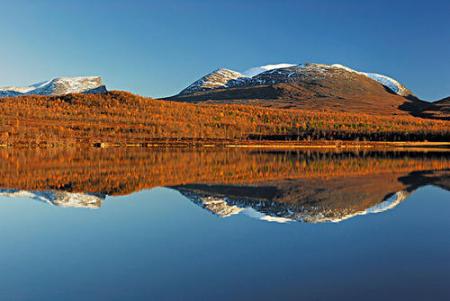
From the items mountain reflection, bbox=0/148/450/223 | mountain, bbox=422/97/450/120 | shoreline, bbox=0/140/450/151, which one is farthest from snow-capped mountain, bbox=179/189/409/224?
mountain, bbox=422/97/450/120

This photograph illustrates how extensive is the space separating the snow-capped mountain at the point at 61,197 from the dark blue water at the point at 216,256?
1.26 metres

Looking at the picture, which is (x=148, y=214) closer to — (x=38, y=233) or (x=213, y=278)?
(x=38, y=233)

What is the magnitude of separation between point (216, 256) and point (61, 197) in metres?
9.43

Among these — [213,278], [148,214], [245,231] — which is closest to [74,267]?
[213,278]

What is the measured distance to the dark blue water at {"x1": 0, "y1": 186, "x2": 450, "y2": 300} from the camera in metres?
7.06

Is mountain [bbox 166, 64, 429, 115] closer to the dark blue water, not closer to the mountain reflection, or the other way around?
the mountain reflection

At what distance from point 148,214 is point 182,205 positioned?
69.7 inches

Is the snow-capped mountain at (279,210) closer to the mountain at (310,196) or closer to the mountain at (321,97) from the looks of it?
the mountain at (310,196)

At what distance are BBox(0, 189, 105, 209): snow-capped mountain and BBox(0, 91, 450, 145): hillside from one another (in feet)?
202

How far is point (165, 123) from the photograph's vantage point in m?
98.8

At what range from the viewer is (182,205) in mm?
15484

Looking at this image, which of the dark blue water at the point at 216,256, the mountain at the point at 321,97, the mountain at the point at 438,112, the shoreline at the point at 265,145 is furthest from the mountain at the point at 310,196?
the mountain at the point at 438,112

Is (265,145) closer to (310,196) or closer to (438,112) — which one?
(310,196)

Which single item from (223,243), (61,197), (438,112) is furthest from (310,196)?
(438,112)
